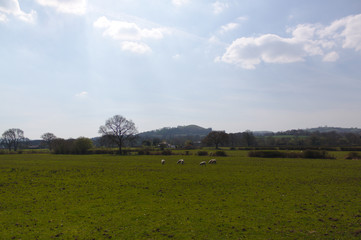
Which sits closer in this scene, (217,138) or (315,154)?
(315,154)

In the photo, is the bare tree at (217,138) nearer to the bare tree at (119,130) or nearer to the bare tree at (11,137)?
the bare tree at (119,130)

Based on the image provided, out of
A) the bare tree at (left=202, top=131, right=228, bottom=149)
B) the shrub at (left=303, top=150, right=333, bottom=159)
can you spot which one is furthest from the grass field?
the bare tree at (left=202, top=131, right=228, bottom=149)

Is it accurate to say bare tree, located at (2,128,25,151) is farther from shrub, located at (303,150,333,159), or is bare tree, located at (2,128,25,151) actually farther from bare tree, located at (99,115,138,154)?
shrub, located at (303,150,333,159)

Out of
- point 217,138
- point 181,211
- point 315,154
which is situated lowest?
point 315,154

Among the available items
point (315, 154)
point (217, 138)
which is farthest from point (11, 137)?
point (315, 154)

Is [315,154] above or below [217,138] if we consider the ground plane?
below

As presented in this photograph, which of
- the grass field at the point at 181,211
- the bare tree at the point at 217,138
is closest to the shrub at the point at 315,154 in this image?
the grass field at the point at 181,211

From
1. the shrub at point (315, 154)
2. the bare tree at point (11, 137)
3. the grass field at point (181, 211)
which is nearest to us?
the grass field at point (181, 211)

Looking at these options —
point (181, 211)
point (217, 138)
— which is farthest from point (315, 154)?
point (217, 138)

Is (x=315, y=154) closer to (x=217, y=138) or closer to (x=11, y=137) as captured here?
(x=217, y=138)

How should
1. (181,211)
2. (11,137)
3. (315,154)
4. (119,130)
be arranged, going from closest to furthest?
(181,211) → (315,154) → (119,130) → (11,137)

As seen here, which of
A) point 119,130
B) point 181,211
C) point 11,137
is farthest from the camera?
point 11,137

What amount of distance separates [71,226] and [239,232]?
324 inches

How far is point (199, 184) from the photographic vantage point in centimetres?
2245
